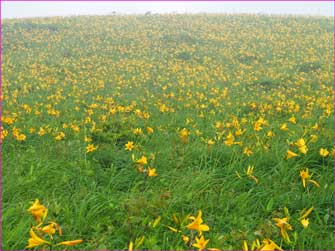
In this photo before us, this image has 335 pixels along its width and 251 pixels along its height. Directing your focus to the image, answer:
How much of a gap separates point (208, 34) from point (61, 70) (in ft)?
28.7

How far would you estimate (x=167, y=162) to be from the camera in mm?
3957

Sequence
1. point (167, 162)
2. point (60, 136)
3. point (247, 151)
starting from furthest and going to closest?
point (60, 136)
point (167, 162)
point (247, 151)

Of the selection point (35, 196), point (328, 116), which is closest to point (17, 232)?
point (35, 196)

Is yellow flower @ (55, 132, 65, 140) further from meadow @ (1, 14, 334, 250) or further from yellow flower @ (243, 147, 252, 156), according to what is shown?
yellow flower @ (243, 147, 252, 156)

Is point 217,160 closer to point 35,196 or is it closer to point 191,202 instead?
point 191,202

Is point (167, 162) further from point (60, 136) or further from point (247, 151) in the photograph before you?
point (60, 136)

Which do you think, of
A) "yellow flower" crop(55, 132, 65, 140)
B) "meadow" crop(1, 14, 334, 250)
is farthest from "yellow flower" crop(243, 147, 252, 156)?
"yellow flower" crop(55, 132, 65, 140)

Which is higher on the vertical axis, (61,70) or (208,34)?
(208,34)

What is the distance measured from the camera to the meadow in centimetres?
267

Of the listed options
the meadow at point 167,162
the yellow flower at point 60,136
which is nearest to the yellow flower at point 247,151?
the meadow at point 167,162

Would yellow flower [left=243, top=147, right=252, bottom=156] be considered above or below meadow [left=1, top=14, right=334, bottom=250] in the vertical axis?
above

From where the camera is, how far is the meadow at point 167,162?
2670 millimetres

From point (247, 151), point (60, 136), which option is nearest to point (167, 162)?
point (247, 151)

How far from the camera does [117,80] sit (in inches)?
390
